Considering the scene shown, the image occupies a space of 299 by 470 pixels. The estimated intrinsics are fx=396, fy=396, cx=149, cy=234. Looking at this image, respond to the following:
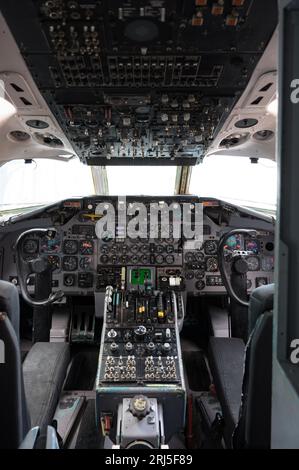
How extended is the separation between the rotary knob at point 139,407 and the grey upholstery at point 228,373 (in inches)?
19.5

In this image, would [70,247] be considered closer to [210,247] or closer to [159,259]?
[159,259]

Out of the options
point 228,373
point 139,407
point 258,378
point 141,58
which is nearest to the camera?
point 258,378

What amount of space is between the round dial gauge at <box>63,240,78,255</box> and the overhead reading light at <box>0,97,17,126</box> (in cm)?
152

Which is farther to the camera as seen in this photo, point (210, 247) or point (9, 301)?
point (210, 247)

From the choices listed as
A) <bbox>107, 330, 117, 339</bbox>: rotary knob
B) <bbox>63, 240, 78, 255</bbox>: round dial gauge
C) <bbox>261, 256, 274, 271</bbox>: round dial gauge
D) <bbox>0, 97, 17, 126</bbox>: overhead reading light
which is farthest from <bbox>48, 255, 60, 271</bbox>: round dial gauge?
<bbox>261, 256, 274, 271</bbox>: round dial gauge

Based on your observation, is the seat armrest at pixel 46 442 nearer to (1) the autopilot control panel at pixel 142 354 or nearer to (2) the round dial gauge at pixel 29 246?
(1) the autopilot control panel at pixel 142 354

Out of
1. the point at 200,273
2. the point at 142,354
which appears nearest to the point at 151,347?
the point at 142,354

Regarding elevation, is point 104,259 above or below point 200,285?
above

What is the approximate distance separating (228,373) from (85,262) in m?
1.80

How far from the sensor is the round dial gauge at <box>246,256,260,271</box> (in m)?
3.92

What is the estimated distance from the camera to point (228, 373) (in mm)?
2750

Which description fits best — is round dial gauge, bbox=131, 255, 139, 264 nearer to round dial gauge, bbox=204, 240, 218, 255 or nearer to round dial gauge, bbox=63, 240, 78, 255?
round dial gauge, bbox=63, 240, 78, 255

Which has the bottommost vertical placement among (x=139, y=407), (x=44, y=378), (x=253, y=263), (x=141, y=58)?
(x=44, y=378)

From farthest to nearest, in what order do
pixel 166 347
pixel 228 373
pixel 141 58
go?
1. pixel 166 347
2. pixel 228 373
3. pixel 141 58
